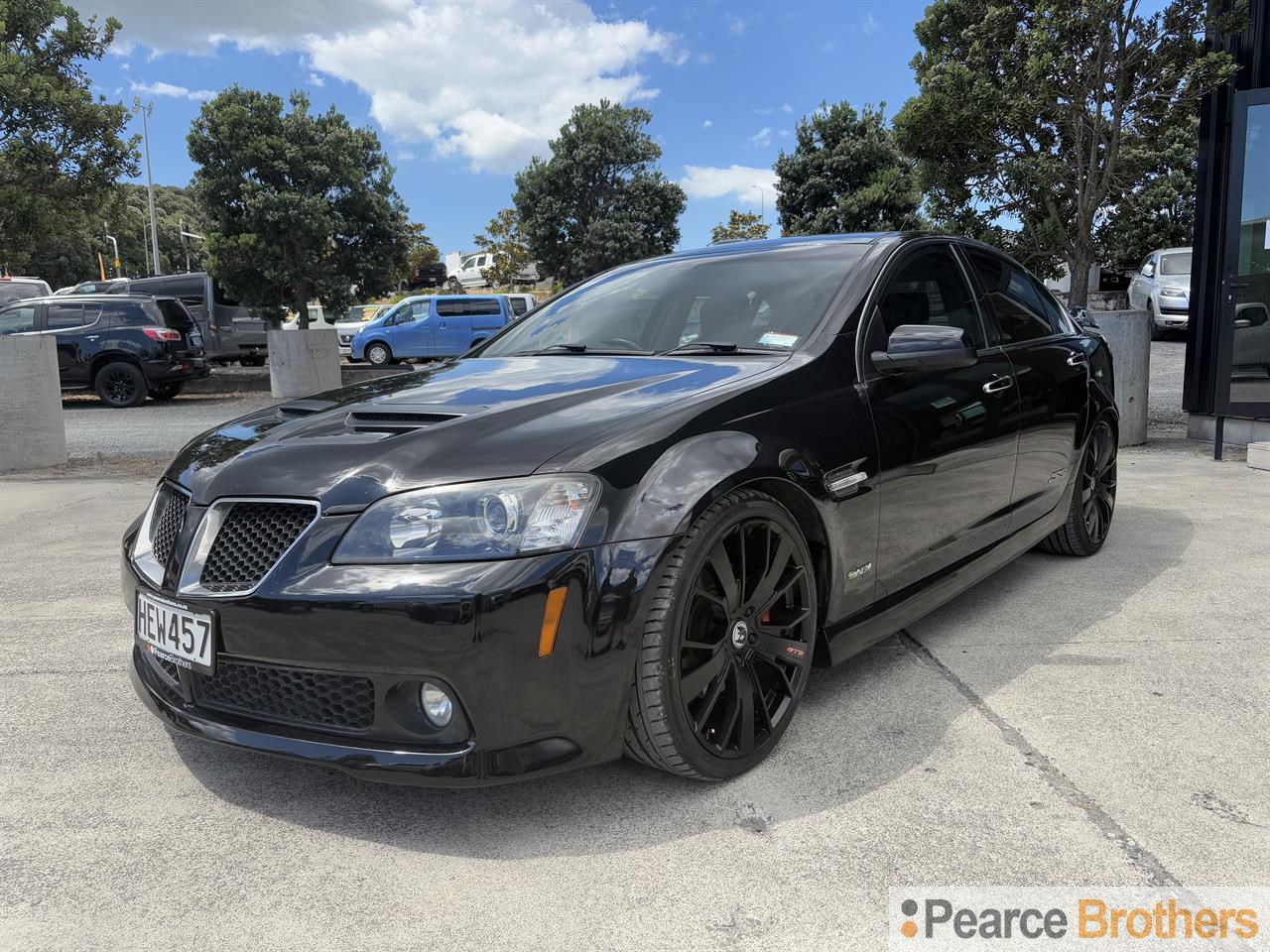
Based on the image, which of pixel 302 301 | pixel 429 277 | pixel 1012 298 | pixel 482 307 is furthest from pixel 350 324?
pixel 429 277

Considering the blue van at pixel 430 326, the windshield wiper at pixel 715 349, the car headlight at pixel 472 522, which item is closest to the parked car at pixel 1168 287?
the blue van at pixel 430 326

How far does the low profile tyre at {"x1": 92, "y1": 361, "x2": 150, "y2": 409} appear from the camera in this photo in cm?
1501

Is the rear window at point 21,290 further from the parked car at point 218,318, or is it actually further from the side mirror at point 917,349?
the side mirror at point 917,349

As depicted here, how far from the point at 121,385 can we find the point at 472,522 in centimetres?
1501

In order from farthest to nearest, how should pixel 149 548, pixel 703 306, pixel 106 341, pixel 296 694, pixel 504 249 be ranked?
pixel 504 249 < pixel 106 341 < pixel 703 306 < pixel 149 548 < pixel 296 694

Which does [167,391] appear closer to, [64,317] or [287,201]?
[64,317]

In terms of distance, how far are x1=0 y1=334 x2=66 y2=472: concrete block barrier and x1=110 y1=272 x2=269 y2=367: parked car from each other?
40.9 ft

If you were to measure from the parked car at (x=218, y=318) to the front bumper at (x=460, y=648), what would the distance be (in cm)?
1986

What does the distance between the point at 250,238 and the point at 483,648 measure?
17.7 metres

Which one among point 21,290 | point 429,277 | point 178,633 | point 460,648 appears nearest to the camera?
point 460,648

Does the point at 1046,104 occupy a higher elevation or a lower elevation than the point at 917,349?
higher

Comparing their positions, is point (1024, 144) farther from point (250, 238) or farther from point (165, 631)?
point (250, 238)

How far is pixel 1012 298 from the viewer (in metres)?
4.25

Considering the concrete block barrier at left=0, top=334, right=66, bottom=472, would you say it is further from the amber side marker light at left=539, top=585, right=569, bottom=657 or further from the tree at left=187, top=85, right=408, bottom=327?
the tree at left=187, top=85, right=408, bottom=327
